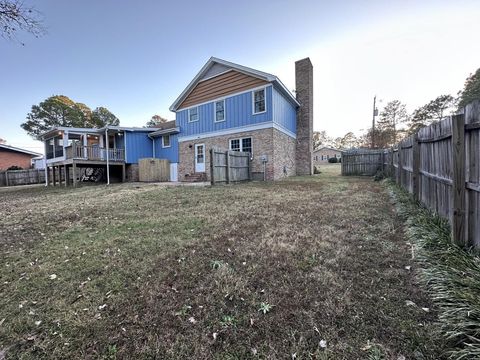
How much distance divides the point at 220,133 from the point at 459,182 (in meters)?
12.7

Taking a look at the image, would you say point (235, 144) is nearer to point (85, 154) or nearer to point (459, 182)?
point (85, 154)

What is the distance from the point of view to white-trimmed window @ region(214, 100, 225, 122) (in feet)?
46.1

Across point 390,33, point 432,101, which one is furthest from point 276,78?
point 432,101

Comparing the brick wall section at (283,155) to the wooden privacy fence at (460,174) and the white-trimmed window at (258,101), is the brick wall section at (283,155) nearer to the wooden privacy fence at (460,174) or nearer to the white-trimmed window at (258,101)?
the white-trimmed window at (258,101)

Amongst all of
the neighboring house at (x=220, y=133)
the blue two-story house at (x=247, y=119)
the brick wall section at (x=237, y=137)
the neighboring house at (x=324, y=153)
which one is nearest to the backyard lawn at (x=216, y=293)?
the brick wall section at (x=237, y=137)

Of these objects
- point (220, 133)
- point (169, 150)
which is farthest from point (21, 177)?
point (220, 133)

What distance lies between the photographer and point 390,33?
9.71m

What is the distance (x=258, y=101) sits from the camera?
1275 cm

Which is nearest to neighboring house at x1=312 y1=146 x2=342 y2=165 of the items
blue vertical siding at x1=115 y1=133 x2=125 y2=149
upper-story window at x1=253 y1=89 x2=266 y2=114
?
upper-story window at x1=253 y1=89 x2=266 y2=114

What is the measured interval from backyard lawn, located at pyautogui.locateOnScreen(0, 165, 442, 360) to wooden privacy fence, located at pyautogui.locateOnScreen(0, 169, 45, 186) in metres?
24.7

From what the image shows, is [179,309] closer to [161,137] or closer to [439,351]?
[439,351]

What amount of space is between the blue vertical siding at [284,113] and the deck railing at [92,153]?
1159cm

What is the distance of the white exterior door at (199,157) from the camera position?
15125mm

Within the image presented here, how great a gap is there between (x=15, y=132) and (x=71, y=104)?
35.4 ft
